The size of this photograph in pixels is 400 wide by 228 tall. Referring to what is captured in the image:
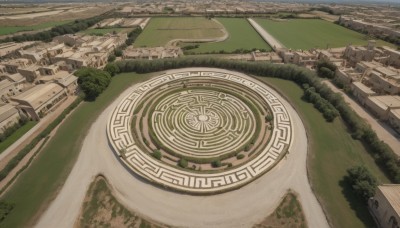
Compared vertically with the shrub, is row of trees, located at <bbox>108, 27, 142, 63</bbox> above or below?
above

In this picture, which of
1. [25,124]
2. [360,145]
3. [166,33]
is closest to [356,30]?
[166,33]

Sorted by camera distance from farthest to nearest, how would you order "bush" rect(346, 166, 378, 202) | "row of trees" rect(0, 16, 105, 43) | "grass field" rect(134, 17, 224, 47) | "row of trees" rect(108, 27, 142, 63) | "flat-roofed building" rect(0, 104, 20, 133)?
"grass field" rect(134, 17, 224, 47) → "row of trees" rect(0, 16, 105, 43) → "row of trees" rect(108, 27, 142, 63) → "flat-roofed building" rect(0, 104, 20, 133) → "bush" rect(346, 166, 378, 202)

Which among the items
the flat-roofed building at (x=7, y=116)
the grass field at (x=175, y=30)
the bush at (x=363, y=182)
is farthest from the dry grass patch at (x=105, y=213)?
the grass field at (x=175, y=30)

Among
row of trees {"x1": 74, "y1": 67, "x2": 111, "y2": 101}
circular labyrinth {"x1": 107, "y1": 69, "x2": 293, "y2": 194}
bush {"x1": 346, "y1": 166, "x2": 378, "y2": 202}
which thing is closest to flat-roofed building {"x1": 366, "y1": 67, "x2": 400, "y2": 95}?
circular labyrinth {"x1": 107, "y1": 69, "x2": 293, "y2": 194}

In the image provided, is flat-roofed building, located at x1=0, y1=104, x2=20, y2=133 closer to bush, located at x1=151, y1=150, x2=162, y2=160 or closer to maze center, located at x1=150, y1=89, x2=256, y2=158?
maze center, located at x1=150, y1=89, x2=256, y2=158

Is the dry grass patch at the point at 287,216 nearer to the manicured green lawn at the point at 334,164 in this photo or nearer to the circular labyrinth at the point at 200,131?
the manicured green lawn at the point at 334,164

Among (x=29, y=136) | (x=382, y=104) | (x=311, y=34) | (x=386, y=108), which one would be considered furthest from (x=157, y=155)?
(x=311, y=34)

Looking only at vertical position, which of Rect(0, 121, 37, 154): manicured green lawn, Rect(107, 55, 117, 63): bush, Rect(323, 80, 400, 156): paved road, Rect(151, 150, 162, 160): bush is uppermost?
Rect(107, 55, 117, 63): bush

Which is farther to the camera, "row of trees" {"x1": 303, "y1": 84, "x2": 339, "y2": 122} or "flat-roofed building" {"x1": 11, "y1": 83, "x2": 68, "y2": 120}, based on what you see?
"flat-roofed building" {"x1": 11, "y1": 83, "x2": 68, "y2": 120}
